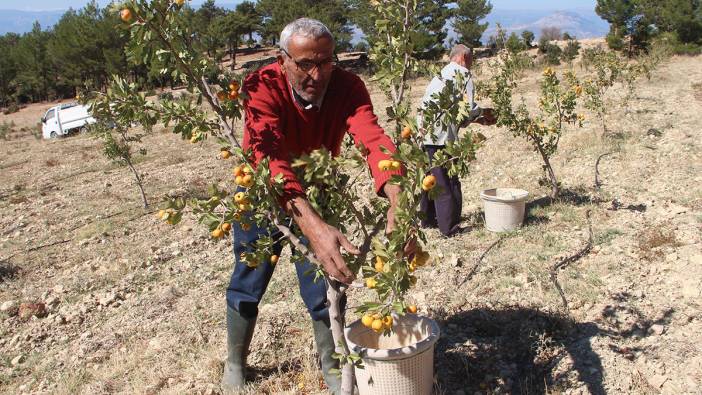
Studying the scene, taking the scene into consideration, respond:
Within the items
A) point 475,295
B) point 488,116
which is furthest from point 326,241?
point 488,116

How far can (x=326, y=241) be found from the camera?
178 centimetres

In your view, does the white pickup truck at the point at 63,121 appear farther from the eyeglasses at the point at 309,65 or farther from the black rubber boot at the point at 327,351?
the eyeglasses at the point at 309,65

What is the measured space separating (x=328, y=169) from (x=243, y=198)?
29 cm

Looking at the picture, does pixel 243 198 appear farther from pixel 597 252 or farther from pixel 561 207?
pixel 561 207

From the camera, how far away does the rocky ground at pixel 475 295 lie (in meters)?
2.95

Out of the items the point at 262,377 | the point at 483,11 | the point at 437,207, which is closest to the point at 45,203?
the point at 437,207

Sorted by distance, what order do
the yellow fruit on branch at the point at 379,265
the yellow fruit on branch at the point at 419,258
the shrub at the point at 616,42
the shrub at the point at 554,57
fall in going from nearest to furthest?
the yellow fruit on branch at the point at 379,265
the yellow fruit on branch at the point at 419,258
the shrub at the point at 554,57
the shrub at the point at 616,42

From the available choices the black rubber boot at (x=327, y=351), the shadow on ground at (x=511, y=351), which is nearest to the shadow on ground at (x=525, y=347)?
the shadow on ground at (x=511, y=351)

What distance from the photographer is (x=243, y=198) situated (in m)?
1.86

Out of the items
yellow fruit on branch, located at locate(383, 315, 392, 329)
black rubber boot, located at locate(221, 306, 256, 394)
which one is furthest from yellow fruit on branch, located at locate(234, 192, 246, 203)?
black rubber boot, located at locate(221, 306, 256, 394)

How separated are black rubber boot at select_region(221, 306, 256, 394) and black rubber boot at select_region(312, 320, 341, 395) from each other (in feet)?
1.06

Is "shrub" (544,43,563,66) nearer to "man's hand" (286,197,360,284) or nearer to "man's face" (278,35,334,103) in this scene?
"man's face" (278,35,334,103)

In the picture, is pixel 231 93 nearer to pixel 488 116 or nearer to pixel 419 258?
pixel 419 258

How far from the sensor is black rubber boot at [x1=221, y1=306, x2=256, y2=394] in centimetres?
277
